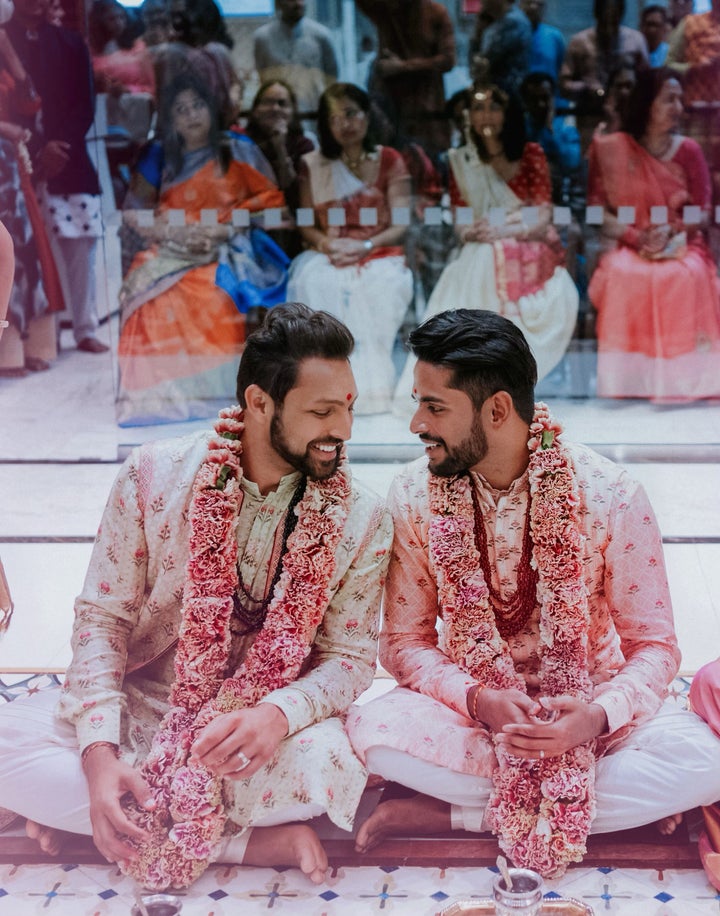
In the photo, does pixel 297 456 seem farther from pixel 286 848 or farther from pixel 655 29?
pixel 655 29

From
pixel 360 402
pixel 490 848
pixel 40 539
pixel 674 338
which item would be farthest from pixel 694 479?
pixel 490 848

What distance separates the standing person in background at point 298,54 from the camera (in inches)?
228

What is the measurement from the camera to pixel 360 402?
6008 mm

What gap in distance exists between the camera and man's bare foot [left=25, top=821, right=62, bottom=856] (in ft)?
8.80

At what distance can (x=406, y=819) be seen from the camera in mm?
2719

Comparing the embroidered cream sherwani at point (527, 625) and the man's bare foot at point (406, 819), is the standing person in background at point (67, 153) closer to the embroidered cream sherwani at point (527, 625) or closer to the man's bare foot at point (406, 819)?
the embroidered cream sherwani at point (527, 625)

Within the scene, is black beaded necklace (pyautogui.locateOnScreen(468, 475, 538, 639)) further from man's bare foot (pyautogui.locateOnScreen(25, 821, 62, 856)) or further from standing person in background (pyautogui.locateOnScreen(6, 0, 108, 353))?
standing person in background (pyautogui.locateOnScreen(6, 0, 108, 353))

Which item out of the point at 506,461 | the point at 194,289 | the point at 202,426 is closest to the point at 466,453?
the point at 506,461

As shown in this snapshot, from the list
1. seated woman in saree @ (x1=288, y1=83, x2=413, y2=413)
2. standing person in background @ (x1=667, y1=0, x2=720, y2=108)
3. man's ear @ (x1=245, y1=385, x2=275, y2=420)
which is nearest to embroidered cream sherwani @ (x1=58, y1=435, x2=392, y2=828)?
man's ear @ (x1=245, y1=385, x2=275, y2=420)

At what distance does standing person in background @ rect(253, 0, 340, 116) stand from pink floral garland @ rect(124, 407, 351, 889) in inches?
141

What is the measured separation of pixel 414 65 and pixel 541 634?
151 inches

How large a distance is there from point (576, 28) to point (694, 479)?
2195 mm

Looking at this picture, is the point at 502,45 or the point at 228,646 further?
the point at 502,45

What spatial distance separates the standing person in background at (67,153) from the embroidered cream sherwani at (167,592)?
10.3ft
